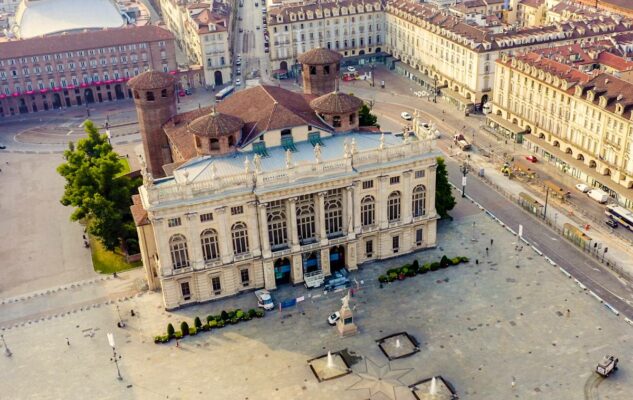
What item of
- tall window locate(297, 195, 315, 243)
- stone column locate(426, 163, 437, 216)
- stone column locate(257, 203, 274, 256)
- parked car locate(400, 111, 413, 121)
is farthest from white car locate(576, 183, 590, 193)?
stone column locate(257, 203, 274, 256)

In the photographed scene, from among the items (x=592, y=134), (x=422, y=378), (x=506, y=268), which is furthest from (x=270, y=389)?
(x=592, y=134)

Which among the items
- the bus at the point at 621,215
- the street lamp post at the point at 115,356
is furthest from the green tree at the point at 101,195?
the bus at the point at 621,215

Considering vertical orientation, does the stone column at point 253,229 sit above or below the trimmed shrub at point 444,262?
above

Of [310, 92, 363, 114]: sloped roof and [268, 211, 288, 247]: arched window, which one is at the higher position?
[310, 92, 363, 114]: sloped roof

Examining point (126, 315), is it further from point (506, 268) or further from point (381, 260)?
point (506, 268)

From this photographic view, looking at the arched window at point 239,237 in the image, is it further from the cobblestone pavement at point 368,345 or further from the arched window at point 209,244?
the cobblestone pavement at point 368,345

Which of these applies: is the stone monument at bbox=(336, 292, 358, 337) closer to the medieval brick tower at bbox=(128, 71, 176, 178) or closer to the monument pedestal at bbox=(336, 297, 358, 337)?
the monument pedestal at bbox=(336, 297, 358, 337)
